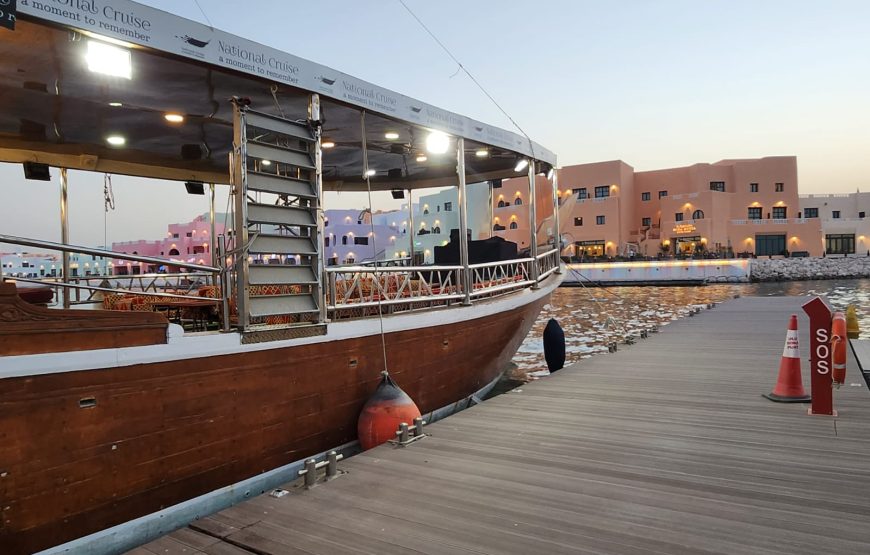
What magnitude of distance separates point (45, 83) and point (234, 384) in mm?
4107

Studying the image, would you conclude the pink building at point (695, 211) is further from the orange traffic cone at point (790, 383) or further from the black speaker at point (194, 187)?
the orange traffic cone at point (790, 383)

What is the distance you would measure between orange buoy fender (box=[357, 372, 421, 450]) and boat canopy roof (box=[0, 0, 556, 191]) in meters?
3.01

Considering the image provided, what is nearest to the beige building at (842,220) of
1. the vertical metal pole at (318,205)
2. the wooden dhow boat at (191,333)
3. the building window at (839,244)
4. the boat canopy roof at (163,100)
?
the building window at (839,244)

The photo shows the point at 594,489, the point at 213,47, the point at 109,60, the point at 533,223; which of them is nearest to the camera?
the point at 594,489

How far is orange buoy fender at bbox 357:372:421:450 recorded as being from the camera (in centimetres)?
526

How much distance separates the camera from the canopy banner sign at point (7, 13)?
323cm

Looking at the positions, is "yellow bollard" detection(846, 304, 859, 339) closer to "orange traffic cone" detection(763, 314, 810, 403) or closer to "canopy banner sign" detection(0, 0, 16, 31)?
"orange traffic cone" detection(763, 314, 810, 403)

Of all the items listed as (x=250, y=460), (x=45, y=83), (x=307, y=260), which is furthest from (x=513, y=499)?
(x=45, y=83)

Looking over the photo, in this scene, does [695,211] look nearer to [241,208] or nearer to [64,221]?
[64,221]

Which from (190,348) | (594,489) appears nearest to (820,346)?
(594,489)

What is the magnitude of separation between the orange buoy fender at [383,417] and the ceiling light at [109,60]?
3511mm

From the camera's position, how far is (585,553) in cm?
299

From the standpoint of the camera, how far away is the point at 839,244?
6719 cm

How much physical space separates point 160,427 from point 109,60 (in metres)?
2.71
